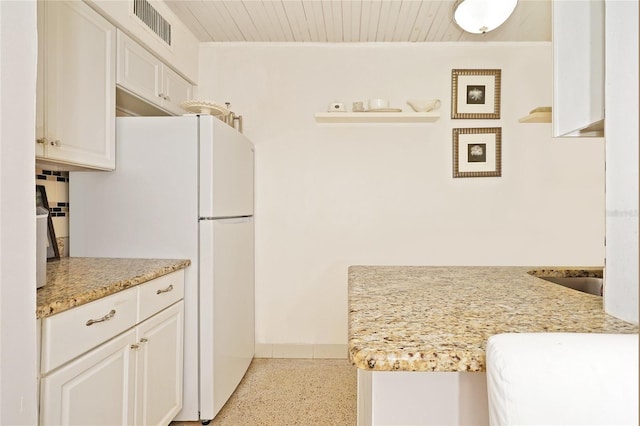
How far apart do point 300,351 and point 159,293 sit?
1658 millimetres

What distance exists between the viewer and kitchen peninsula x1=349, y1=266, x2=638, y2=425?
0.76 m

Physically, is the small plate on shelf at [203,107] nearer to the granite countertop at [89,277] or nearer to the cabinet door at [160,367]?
the granite countertop at [89,277]

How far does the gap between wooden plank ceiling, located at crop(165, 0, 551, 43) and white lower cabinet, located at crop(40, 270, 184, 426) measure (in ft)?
5.85

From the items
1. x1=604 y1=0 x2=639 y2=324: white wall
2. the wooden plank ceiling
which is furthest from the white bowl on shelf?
x1=604 y1=0 x2=639 y2=324: white wall

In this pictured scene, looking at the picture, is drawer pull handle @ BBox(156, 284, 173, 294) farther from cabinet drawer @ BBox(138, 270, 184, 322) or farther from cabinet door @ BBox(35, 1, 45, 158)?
cabinet door @ BBox(35, 1, 45, 158)

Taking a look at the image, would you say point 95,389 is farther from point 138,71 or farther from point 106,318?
point 138,71

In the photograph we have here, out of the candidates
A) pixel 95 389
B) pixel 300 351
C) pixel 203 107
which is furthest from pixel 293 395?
pixel 203 107

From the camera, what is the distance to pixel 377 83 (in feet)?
10.9

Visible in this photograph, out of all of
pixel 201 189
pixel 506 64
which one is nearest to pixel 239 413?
pixel 201 189

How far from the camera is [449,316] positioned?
0.99m

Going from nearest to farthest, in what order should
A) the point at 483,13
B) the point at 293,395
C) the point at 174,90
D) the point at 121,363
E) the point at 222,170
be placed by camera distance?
the point at 121,363
the point at 483,13
the point at 222,170
the point at 293,395
the point at 174,90

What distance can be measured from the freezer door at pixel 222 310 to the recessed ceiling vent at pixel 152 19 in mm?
1241

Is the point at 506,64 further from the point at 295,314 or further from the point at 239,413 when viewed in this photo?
the point at 239,413

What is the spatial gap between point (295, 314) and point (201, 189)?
1.52 meters
